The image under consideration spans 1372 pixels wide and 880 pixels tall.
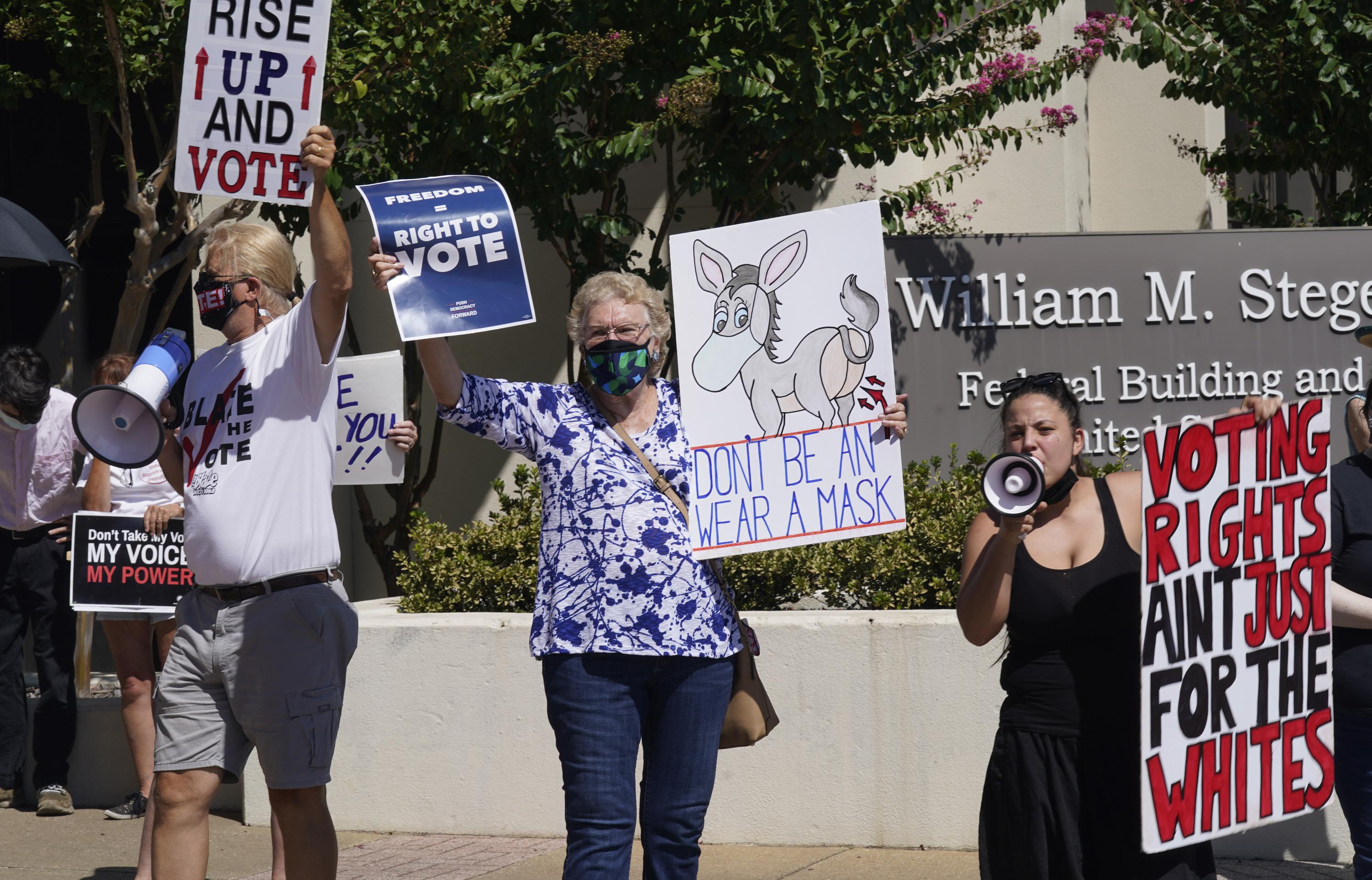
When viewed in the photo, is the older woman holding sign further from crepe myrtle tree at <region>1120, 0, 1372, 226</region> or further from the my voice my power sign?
crepe myrtle tree at <region>1120, 0, 1372, 226</region>

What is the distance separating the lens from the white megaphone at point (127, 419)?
3.98 metres

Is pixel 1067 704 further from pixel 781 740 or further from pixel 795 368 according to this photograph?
pixel 781 740

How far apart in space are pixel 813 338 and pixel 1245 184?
10.8m

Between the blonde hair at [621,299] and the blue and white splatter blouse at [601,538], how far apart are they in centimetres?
18

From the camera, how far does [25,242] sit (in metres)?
6.53

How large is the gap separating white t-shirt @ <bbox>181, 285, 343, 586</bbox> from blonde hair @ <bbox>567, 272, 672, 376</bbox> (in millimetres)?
613

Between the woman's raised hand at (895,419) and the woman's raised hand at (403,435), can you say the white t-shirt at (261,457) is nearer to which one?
the woman's raised hand at (403,435)

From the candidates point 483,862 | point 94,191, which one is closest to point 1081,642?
point 483,862

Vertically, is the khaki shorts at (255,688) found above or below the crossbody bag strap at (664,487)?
below

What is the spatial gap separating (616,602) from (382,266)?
986 millimetres

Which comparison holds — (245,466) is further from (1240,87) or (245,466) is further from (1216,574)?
(1240,87)

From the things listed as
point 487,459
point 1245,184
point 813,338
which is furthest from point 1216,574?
point 1245,184

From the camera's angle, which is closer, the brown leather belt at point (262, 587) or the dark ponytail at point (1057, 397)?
the dark ponytail at point (1057, 397)

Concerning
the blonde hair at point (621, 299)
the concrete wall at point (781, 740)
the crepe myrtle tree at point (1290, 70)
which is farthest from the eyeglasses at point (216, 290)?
the crepe myrtle tree at point (1290, 70)
